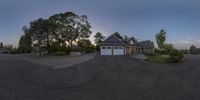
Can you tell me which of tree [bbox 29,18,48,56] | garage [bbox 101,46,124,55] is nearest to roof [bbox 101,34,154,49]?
garage [bbox 101,46,124,55]

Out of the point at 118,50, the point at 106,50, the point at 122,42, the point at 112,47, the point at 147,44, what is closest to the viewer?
the point at 106,50

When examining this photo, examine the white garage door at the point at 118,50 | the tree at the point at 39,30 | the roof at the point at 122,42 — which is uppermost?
the tree at the point at 39,30

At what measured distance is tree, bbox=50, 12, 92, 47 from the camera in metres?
64.5

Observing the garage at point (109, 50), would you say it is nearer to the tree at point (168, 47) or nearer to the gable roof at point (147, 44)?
the tree at point (168, 47)

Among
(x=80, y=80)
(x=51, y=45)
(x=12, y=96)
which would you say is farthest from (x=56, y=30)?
(x=12, y=96)

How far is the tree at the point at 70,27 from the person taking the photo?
212ft

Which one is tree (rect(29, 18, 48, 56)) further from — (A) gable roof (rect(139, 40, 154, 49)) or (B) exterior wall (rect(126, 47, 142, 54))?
(A) gable roof (rect(139, 40, 154, 49))

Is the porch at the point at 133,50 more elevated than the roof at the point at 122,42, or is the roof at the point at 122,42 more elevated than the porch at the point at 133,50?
the roof at the point at 122,42

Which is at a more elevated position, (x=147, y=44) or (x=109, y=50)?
(x=147, y=44)

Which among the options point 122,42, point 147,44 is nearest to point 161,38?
point 147,44

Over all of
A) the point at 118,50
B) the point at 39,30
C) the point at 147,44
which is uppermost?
the point at 39,30

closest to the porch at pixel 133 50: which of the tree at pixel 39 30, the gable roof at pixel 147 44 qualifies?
the gable roof at pixel 147 44

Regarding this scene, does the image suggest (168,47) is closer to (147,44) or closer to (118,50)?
(147,44)

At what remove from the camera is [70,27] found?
214 feet
